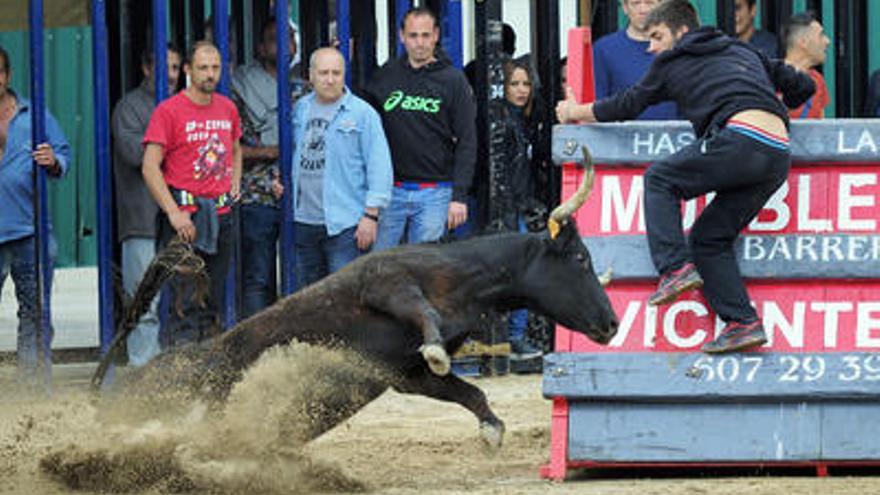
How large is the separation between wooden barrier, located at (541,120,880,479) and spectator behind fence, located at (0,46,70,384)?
14.1 feet

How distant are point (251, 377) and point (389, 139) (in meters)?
3.78

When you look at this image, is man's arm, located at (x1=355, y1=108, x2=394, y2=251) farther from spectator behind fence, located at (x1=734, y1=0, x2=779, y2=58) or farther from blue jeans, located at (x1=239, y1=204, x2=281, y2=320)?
spectator behind fence, located at (x1=734, y1=0, x2=779, y2=58)

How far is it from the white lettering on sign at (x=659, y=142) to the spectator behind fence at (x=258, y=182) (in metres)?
3.87

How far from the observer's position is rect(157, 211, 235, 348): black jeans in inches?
476

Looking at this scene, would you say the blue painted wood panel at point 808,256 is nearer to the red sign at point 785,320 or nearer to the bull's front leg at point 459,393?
the red sign at point 785,320

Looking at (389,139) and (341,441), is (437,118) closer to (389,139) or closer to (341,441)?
(389,139)

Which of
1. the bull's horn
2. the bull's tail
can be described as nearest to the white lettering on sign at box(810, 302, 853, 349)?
the bull's horn

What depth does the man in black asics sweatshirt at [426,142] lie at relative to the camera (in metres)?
12.3

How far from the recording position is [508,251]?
9070 mm

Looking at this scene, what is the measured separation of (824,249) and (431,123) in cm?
390

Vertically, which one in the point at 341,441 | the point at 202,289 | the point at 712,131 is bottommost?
the point at 341,441

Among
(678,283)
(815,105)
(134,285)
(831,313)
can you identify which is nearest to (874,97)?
(815,105)

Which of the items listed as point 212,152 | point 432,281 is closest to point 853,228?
point 432,281

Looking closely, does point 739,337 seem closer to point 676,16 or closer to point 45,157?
point 676,16
